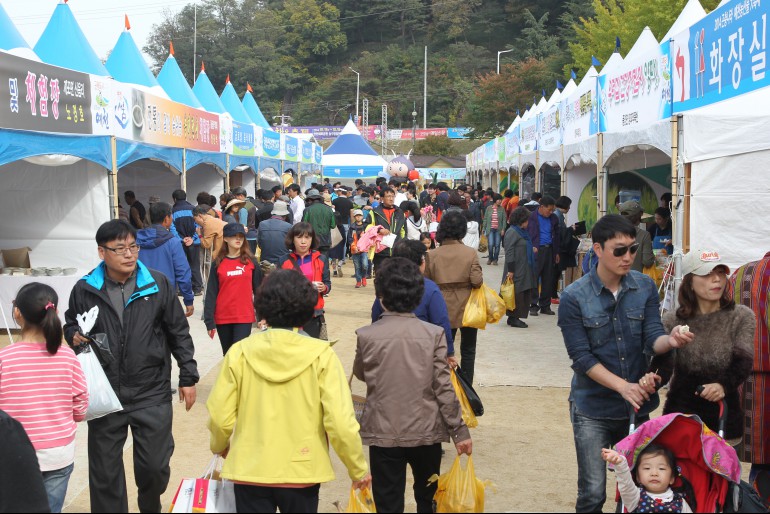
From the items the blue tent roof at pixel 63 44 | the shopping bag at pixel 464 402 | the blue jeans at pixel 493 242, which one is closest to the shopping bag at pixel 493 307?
the shopping bag at pixel 464 402

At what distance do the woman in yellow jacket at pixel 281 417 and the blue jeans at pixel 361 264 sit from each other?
11826 mm

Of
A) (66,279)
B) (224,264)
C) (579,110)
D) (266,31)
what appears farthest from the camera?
(266,31)

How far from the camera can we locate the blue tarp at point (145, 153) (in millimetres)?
10984

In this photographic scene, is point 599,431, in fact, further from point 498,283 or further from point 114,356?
point 498,283

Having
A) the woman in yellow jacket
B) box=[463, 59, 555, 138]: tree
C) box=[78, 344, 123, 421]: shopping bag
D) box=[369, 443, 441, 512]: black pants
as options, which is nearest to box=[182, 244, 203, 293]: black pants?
box=[78, 344, 123, 421]: shopping bag

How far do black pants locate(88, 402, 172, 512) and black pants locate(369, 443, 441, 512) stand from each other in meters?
1.07

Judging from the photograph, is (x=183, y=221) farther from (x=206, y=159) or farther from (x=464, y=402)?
(x=464, y=402)

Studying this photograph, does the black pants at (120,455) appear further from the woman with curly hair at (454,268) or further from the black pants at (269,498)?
the woman with curly hair at (454,268)

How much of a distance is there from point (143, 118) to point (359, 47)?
84858 mm

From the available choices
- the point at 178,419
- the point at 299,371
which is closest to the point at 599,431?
the point at 299,371

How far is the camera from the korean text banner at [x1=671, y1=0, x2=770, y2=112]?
261 inches

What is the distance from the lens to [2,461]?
2539 mm

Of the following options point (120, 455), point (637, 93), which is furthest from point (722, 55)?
point (120, 455)

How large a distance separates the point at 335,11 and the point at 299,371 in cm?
9251
